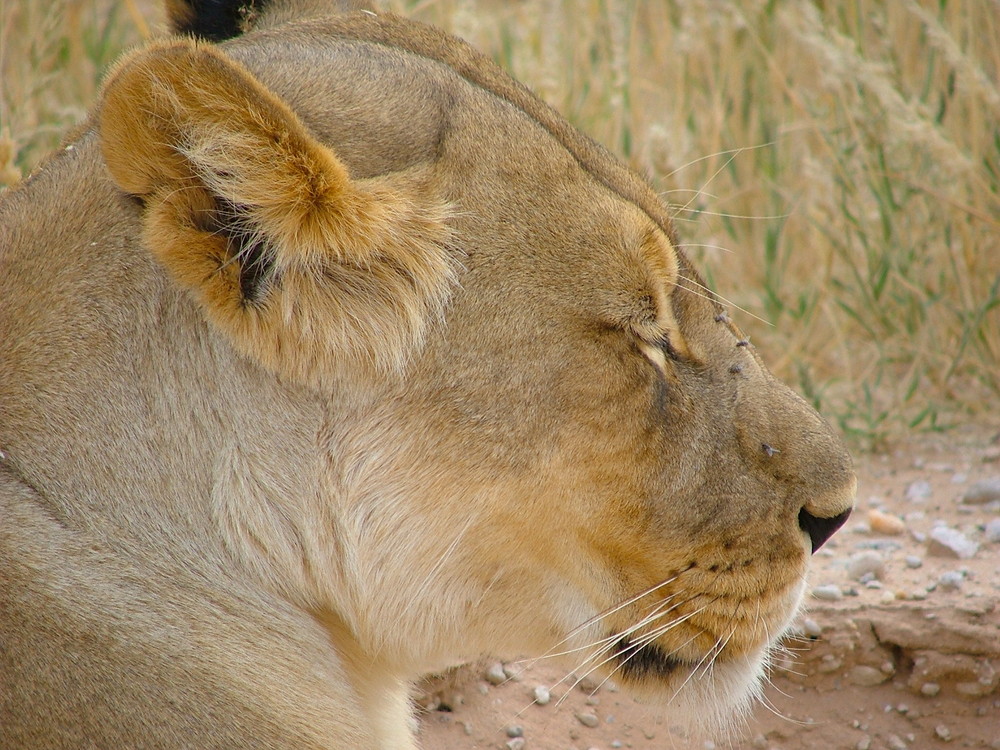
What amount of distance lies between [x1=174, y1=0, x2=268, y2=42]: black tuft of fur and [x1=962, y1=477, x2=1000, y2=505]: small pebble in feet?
8.73

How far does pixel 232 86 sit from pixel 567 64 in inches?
156

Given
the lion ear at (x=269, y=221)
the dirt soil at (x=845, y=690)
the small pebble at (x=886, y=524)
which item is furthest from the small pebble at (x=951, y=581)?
the lion ear at (x=269, y=221)

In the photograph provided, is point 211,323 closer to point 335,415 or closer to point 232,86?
point 335,415

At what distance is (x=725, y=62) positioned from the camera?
5766 millimetres

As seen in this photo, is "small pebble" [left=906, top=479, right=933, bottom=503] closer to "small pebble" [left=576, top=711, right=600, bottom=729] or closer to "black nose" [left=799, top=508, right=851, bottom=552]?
"small pebble" [left=576, top=711, right=600, bottom=729]

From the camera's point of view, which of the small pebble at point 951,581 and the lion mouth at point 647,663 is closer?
the lion mouth at point 647,663

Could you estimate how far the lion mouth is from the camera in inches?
96.7

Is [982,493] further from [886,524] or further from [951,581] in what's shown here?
[951,581]

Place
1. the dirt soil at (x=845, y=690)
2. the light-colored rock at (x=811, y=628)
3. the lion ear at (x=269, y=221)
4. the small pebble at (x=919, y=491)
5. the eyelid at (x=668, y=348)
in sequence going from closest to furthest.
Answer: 1. the lion ear at (x=269, y=221)
2. the eyelid at (x=668, y=348)
3. the dirt soil at (x=845, y=690)
4. the light-colored rock at (x=811, y=628)
5. the small pebble at (x=919, y=491)

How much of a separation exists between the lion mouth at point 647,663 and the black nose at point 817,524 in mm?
365

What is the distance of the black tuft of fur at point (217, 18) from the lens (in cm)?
273

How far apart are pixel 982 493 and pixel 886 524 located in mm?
337

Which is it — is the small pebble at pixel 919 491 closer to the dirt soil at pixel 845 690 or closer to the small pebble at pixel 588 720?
the dirt soil at pixel 845 690

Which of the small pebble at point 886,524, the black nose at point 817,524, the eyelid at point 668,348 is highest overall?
the eyelid at point 668,348
